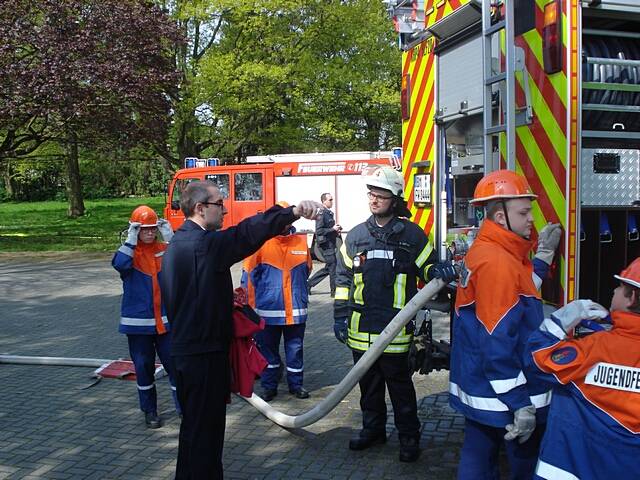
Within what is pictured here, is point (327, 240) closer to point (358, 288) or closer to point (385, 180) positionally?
point (358, 288)

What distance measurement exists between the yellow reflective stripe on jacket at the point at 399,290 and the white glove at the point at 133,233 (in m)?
2.08

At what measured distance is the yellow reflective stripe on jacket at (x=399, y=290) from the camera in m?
4.16

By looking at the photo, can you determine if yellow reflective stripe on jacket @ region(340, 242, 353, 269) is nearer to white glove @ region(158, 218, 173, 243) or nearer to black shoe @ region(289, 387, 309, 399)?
white glove @ region(158, 218, 173, 243)

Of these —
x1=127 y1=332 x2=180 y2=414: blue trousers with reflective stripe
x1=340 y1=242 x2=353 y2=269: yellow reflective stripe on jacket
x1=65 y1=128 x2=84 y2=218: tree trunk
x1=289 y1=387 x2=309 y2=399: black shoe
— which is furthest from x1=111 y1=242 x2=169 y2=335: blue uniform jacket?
x1=65 y1=128 x2=84 y2=218: tree trunk

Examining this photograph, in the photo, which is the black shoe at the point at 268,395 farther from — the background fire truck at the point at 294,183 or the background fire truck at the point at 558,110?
the background fire truck at the point at 294,183

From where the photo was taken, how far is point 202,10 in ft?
66.8

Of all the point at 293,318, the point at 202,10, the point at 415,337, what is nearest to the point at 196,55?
Answer: the point at 202,10

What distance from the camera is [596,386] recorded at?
7.36 feet

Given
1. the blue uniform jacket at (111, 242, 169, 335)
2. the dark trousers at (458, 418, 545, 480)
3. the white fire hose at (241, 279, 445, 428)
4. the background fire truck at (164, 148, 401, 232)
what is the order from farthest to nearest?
1. the background fire truck at (164, 148, 401, 232)
2. the blue uniform jacket at (111, 242, 169, 335)
3. the white fire hose at (241, 279, 445, 428)
4. the dark trousers at (458, 418, 545, 480)

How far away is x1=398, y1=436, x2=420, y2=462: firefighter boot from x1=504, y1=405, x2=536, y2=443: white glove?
4.71ft

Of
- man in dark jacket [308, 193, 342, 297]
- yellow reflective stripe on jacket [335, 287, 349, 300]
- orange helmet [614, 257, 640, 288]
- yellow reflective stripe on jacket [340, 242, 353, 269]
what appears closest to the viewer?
orange helmet [614, 257, 640, 288]

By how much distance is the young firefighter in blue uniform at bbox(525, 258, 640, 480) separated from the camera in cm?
219

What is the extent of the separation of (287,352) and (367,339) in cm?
172

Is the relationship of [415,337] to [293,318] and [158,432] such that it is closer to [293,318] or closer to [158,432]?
[293,318]
